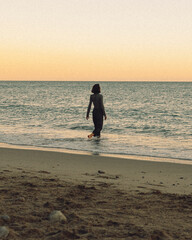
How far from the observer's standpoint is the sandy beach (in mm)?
3615

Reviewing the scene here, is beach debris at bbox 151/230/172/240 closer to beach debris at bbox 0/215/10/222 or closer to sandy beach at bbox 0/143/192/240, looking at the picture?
sandy beach at bbox 0/143/192/240

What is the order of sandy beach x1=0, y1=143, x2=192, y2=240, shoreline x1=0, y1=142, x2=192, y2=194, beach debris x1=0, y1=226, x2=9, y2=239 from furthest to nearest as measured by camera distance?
1. shoreline x1=0, y1=142, x2=192, y2=194
2. sandy beach x1=0, y1=143, x2=192, y2=240
3. beach debris x1=0, y1=226, x2=9, y2=239

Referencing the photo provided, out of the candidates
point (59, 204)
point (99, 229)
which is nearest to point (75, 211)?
point (59, 204)

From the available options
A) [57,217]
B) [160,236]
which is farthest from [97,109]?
[160,236]

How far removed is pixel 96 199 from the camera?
15.9 feet

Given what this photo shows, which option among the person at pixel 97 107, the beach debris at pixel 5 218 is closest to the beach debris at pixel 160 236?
the beach debris at pixel 5 218

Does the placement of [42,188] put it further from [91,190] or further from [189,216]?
[189,216]

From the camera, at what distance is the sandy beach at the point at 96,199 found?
3615 millimetres

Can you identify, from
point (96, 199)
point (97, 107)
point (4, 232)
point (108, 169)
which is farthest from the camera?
point (97, 107)

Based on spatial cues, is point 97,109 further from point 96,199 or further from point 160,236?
point 160,236

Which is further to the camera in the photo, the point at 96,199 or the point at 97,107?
the point at 97,107

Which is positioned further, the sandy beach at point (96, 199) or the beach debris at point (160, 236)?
the sandy beach at point (96, 199)

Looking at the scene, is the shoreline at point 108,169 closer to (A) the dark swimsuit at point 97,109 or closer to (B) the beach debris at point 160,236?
(B) the beach debris at point 160,236

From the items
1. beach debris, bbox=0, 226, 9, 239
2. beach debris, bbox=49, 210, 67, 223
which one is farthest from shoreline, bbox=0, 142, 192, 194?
beach debris, bbox=0, 226, 9, 239
